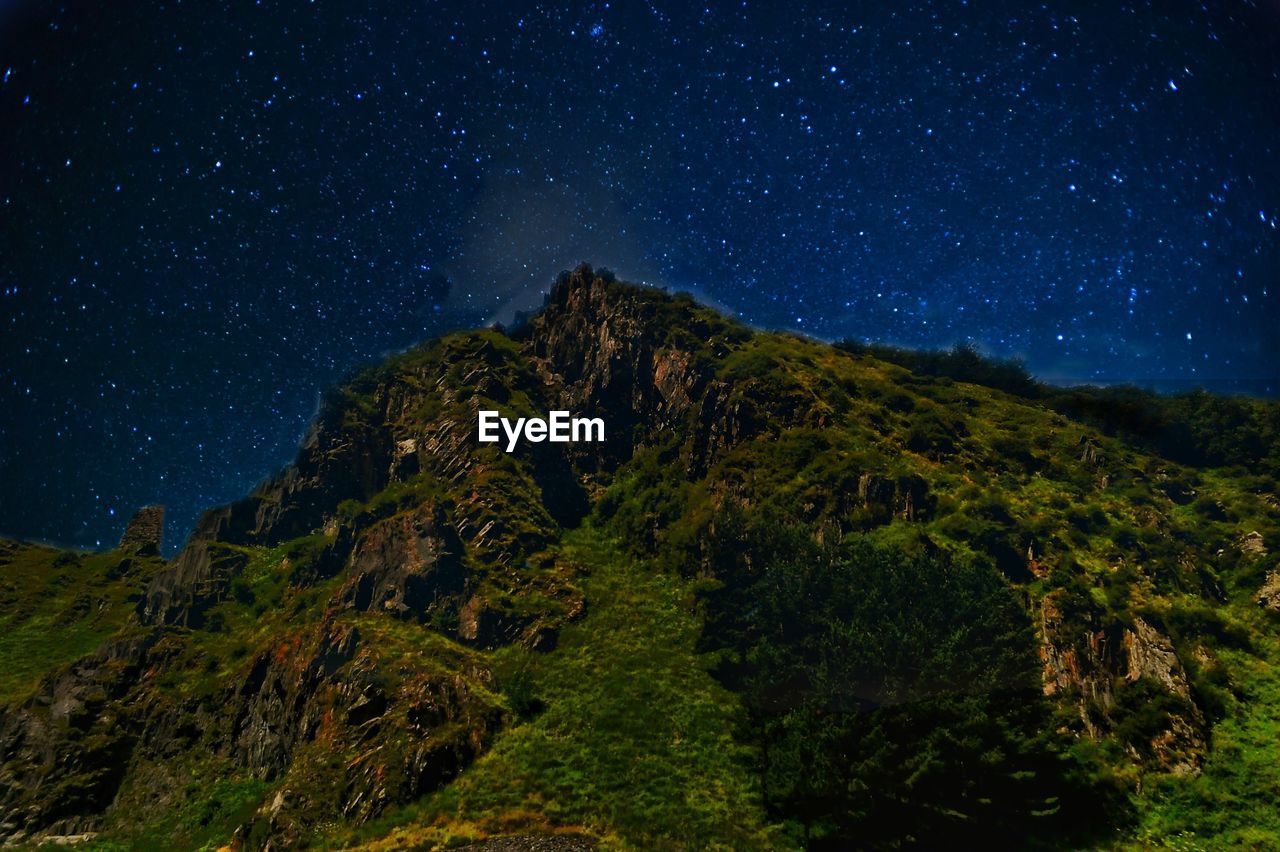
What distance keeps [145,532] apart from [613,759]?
332 feet

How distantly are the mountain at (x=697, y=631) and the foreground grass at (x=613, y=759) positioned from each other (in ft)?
0.81

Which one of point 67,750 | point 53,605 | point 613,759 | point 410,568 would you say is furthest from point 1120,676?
point 53,605

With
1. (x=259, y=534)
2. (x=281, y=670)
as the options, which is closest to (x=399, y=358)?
(x=259, y=534)

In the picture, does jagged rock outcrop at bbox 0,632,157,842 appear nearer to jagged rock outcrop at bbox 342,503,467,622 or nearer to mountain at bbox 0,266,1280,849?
mountain at bbox 0,266,1280,849

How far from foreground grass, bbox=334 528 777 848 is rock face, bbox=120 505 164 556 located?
81644mm

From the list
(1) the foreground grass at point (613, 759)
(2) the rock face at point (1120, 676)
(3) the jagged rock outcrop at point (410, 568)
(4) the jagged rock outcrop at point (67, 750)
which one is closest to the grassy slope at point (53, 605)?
(4) the jagged rock outcrop at point (67, 750)

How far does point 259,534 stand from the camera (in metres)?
90.9

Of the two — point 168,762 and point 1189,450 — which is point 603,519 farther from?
point 1189,450

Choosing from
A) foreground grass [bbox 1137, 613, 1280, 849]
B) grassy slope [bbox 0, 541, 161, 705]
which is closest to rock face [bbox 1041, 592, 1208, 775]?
foreground grass [bbox 1137, 613, 1280, 849]

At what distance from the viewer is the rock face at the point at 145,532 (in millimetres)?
100250

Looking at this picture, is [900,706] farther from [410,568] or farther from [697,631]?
[410,568]

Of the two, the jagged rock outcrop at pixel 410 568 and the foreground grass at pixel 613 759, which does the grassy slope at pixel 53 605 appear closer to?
the jagged rock outcrop at pixel 410 568

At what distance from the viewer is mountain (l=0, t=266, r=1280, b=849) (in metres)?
33.1

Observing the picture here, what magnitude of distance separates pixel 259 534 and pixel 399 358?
108ft
